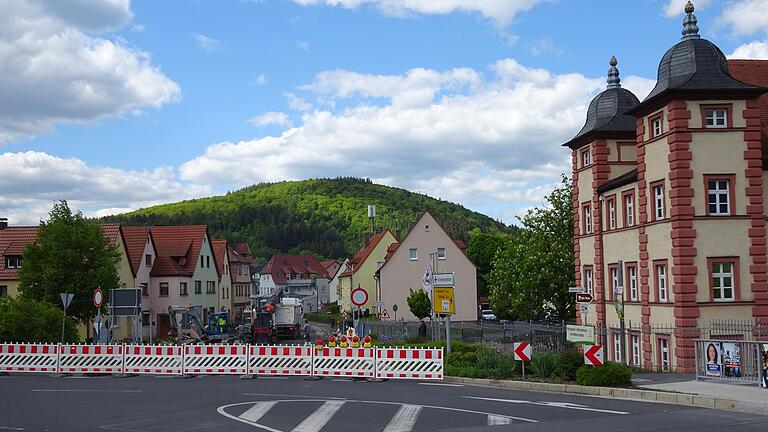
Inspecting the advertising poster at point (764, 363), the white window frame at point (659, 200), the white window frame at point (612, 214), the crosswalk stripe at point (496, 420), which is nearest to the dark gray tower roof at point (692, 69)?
the white window frame at point (659, 200)

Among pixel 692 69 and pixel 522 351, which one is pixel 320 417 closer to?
pixel 522 351

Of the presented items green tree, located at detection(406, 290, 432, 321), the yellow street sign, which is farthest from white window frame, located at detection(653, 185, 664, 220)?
green tree, located at detection(406, 290, 432, 321)

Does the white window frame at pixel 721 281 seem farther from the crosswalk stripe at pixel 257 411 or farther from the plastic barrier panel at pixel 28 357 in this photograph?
the plastic barrier panel at pixel 28 357

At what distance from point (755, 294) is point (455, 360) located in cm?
1074

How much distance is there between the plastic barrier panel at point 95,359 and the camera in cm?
2850

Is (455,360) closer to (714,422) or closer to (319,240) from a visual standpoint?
(714,422)

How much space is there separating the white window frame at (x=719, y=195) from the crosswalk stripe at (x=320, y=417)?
16.4 m

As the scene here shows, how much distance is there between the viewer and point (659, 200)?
30.2 m

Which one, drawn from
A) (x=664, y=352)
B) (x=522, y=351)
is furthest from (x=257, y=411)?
(x=664, y=352)

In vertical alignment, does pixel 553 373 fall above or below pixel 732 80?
below

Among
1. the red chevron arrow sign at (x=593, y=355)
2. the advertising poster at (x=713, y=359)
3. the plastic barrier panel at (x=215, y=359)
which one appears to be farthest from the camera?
the plastic barrier panel at (x=215, y=359)

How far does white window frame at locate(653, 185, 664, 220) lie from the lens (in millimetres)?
29812

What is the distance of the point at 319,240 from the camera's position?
197875 mm

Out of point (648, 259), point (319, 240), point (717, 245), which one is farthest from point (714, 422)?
point (319, 240)
